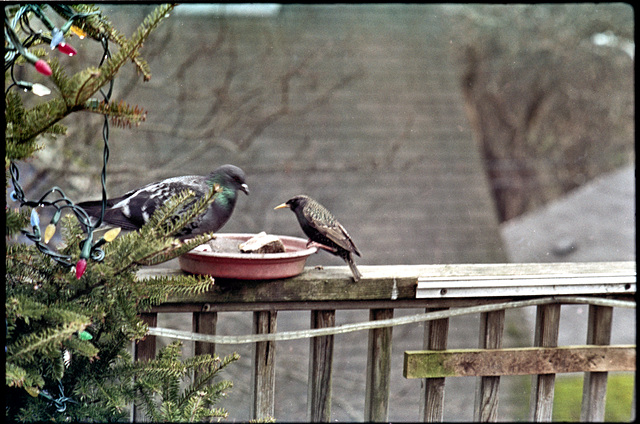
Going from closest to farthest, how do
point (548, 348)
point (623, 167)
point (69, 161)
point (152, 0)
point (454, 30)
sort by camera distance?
point (152, 0), point (548, 348), point (69, 161), point (454, 30), point (623, 167)

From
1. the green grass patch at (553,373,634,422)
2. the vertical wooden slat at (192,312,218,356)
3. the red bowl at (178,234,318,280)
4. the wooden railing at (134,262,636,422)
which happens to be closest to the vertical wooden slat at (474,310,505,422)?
the wooden railing at (134,262,636,422)

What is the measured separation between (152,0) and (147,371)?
2.26ft

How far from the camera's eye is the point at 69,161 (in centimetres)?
277

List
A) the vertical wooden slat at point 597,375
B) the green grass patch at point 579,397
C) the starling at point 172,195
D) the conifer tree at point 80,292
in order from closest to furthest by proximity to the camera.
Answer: the conifer tree at point 80,292
the starling at point 172,195
the vertical wooden slat at point 597,375
the green grass patch at point 579,397

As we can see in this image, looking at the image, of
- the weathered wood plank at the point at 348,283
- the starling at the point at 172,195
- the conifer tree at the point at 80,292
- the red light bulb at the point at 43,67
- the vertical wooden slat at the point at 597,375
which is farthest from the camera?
the vertical wooden slat at the point at 597,375

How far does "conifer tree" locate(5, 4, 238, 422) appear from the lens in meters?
0.99

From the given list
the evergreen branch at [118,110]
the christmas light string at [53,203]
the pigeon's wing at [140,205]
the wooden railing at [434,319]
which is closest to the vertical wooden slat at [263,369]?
the wooden railing at [434,319]

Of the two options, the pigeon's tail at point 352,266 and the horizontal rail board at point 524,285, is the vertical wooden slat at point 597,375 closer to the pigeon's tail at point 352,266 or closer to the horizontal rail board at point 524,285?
the horizontal rail board at point 524,285

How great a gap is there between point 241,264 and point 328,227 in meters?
0.21

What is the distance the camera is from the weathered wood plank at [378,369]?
4.80 ft

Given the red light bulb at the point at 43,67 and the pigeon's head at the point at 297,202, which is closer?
the red light bulb at the point at 43,67

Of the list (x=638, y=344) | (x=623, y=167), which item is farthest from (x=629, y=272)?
(x=623, y=167)

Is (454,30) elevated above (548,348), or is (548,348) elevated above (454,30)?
(454,30)

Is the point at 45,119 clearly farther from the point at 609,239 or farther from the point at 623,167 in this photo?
the point at 623,167
